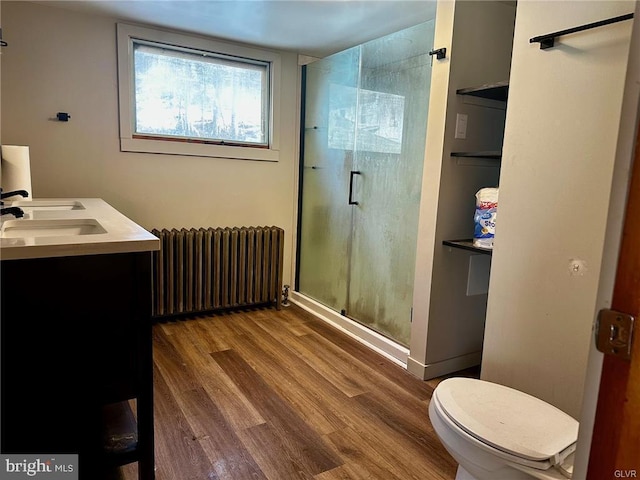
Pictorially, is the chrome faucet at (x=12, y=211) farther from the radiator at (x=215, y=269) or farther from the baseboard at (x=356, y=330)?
the baseboard at (x=356, y=330)

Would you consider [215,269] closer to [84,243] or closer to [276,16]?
[276,16]

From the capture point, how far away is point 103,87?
2.92 m

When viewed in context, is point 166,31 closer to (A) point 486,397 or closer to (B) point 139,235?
(B) point 139,235

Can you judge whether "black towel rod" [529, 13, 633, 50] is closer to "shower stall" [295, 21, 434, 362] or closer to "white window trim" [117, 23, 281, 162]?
"shower stall" [295, 21, 434, 362]

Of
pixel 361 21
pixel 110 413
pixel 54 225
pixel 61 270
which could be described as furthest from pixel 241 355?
pixel 361 21

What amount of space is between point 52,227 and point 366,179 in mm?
1958

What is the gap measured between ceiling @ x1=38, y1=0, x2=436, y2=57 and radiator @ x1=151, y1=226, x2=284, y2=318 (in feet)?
4.85

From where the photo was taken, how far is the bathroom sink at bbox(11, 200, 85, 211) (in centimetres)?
232

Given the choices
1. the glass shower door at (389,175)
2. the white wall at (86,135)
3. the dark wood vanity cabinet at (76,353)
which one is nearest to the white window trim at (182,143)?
the white wall at (86,135)

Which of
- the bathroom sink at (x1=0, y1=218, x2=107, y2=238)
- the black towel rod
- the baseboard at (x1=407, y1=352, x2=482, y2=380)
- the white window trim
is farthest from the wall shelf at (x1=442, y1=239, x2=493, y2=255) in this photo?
the white window trim

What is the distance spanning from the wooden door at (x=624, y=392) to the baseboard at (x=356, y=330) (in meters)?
2.02

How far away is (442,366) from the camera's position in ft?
8.21

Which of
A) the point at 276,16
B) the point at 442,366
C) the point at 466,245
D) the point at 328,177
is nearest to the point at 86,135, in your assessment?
the point at 276,16

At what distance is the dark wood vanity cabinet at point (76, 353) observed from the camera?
1226mm
